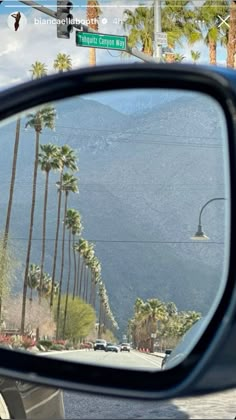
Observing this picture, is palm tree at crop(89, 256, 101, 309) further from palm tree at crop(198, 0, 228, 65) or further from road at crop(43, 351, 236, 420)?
palm tree at crop(198, 0, 228, 65)

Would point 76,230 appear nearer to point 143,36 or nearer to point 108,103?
point 108,103

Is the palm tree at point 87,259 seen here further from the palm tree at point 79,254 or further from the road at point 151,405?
the road at point 151,405

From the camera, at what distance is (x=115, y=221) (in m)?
1.60

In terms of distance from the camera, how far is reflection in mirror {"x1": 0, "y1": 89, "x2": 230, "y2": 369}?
4.90ft

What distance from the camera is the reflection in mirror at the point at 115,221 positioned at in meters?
1.49

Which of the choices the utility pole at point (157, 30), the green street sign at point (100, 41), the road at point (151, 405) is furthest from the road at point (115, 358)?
the utility pole at point (157, 30)

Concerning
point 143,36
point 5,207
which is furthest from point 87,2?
point 5,207

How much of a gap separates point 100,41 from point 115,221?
20.4 metres

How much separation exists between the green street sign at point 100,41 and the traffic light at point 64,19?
2.04 ft

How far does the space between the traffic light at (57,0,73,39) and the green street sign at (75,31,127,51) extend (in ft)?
2.04

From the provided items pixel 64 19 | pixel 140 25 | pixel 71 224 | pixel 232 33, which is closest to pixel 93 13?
pixel 140 25

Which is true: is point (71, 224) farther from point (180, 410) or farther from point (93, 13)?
point (93, 13)

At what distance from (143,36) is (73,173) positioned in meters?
35.4

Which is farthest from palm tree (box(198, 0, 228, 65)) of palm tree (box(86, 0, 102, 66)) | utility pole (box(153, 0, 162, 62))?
utility pole (box(153, 0, 162, 62))
